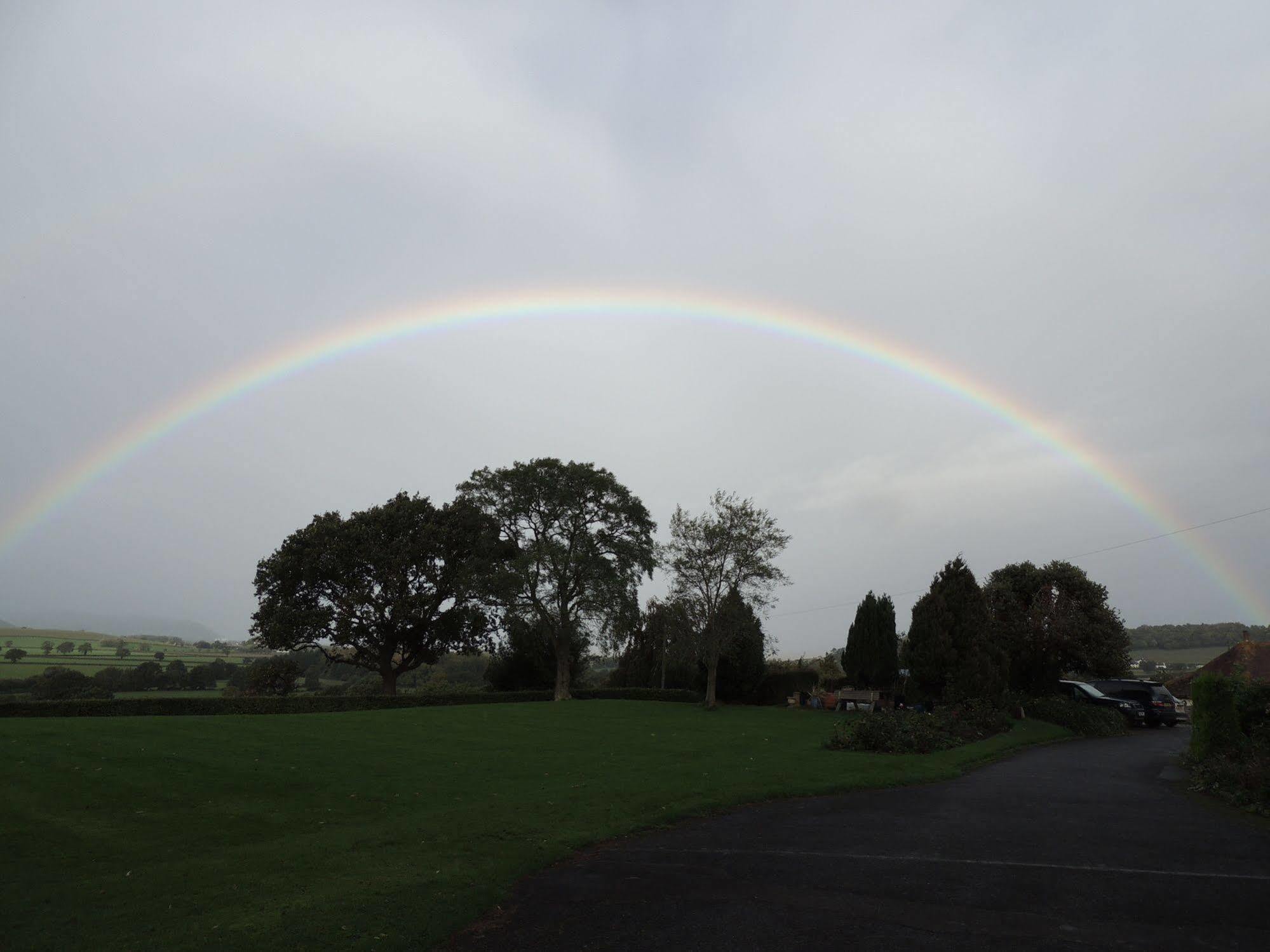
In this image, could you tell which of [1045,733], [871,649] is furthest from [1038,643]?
[1045,733]

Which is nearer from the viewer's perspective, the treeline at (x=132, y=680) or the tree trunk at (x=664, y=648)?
the tree trunk at (x=664, y=648)

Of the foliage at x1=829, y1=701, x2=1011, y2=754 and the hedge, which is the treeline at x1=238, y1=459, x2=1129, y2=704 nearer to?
the hedge

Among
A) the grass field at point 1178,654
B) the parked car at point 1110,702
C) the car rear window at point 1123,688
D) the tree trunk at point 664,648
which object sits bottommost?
the parked car at point 1110,702

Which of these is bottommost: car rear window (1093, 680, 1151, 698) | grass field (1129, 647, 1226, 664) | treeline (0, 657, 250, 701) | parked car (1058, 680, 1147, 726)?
treeline (0, 657, 250, 701)

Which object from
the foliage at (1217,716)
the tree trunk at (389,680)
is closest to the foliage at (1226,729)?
the foliage at (1217,716)

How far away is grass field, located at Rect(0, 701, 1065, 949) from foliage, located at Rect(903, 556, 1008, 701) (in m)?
8.43

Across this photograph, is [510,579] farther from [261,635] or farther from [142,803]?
[142,803]

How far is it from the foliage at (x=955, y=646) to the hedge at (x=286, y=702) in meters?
18.6

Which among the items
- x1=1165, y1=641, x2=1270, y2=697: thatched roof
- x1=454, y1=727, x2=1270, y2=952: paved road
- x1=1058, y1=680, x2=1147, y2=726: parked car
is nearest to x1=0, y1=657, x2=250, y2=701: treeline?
x1=454, y1=727, x2=1270, y2=952: paved road

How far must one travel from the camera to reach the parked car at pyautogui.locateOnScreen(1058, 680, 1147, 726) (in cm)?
3572

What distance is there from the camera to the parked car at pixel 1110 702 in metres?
35.7

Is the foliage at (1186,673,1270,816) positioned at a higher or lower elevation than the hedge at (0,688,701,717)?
higher

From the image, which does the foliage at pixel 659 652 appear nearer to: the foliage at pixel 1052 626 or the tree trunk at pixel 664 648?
the tree trunk at pixel 664 648

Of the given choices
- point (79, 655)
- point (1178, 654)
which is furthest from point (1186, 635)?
point (79, 655)
